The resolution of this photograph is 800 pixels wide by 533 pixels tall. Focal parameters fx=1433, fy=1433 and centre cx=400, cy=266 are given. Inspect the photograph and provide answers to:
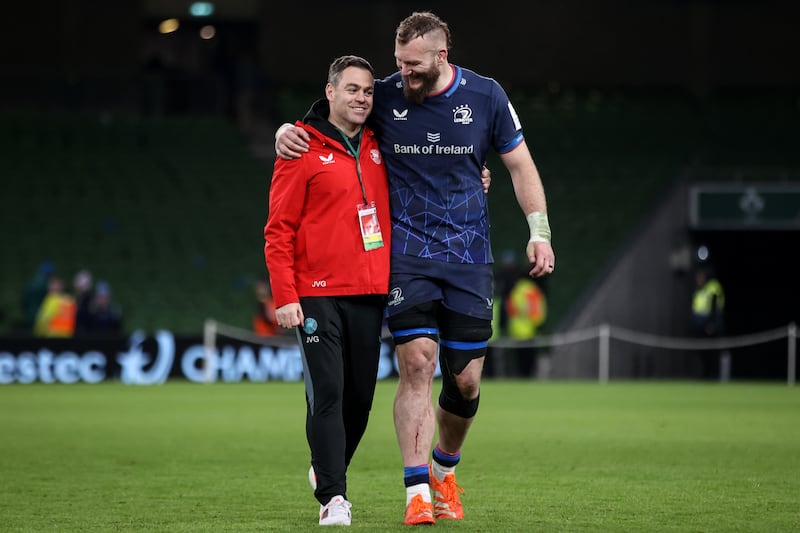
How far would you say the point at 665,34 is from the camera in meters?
35.0

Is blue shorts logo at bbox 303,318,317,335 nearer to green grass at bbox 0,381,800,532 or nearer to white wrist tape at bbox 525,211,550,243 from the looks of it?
green grass at bbox 0,381,800,532

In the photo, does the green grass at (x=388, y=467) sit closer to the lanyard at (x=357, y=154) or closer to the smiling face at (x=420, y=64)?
the lanyard at (x=357, y=154)

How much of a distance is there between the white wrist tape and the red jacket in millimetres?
688

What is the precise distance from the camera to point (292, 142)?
653cm

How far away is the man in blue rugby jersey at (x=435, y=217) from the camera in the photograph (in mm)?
6523

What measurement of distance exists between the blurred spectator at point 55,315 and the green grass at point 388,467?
626 cm

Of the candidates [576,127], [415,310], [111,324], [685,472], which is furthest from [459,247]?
[576,127]

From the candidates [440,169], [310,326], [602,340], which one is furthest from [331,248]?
[602,340]

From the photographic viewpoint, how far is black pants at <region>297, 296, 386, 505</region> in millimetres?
6406

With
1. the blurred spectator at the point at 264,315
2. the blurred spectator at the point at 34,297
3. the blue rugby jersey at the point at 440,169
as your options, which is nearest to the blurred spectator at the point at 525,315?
the blurred spectator at the point at 264,315

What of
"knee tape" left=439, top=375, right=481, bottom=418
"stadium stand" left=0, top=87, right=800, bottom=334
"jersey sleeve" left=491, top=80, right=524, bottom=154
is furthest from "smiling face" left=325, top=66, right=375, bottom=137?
"stadium stand" left=0, top=87, right=800, bottom=334

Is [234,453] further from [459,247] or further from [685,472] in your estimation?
[459,247]

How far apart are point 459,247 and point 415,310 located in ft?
1.19

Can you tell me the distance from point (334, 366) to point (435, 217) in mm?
827
